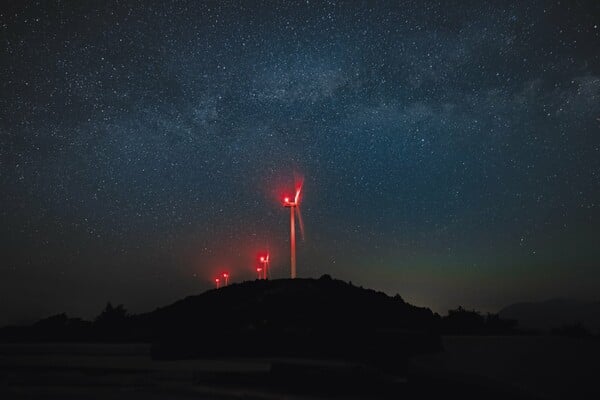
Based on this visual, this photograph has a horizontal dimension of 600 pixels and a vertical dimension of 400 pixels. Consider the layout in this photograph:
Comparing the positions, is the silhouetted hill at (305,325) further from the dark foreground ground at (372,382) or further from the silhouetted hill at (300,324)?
the dark foreground ground at (372,382)

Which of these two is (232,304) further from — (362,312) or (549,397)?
(549,397)

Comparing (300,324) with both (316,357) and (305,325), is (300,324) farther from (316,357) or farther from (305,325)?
(316,357)

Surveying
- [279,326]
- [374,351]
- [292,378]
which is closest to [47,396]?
[292,378]

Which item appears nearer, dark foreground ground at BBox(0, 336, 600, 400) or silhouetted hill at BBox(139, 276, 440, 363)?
dark foreground ground at BBox(0, 336, 600, 400)

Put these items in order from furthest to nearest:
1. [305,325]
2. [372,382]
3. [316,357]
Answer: [305,325] < [316,357] < [372,382]

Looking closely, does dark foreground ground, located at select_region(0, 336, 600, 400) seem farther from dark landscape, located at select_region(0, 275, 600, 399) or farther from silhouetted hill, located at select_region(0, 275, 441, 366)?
silhouetted hill, located at select_region(0, 275, 441, 366)

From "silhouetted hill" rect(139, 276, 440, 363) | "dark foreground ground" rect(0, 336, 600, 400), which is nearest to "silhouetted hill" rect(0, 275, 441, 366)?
"silhouetted hill" rect(139, 276, 440, 363)

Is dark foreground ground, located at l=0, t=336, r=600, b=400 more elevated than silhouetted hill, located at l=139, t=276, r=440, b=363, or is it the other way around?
silhouetted hill, located at l=139, t=276, r=440, b=363

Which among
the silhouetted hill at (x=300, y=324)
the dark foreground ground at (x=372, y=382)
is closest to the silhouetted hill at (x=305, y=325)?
the silhouetted hill at (x=300, y=324)

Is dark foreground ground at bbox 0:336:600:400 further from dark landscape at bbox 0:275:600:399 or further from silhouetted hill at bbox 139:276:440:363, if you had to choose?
silhouetted hill at bbox 139:276:440:363

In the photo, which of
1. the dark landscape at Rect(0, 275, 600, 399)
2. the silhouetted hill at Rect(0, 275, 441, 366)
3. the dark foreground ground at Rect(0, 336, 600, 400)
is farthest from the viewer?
the silhouetted hill at Rect(0, 275, 441, 366)

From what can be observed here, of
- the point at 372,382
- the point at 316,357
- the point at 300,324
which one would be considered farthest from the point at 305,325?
the point at 372,382

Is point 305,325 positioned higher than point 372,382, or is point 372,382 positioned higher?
point 305,325

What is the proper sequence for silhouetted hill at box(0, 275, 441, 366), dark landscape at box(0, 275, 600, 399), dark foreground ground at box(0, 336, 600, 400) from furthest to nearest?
silhouetted hill at box(0, 275, 441, 366)
dark landscape at box(0, 275, 600, 399)
dark foreground ground at box(0, 336, 600, 400)
